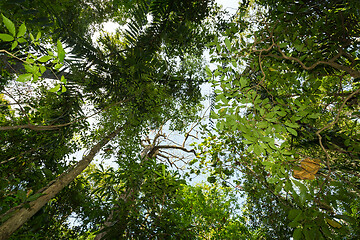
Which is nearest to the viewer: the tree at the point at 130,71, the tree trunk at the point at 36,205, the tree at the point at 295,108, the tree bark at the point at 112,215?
the tree at the point at 295,108

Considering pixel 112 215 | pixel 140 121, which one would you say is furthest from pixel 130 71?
pixel 112 215

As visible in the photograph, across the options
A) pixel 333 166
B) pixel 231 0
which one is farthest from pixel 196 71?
pixel 333 166

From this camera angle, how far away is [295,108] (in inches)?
56.1

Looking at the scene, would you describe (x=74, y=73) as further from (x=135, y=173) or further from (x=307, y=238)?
(x=307, y=238)

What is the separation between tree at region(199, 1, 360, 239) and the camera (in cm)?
124

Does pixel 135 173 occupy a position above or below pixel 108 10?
below

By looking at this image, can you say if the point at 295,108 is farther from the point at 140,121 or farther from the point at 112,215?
the point at 112,215

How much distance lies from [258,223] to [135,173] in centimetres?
293

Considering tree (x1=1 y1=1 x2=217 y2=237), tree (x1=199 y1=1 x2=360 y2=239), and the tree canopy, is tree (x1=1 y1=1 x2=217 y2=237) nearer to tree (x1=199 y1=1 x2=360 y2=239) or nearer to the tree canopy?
the tree canopy

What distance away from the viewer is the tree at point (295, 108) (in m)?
1.24

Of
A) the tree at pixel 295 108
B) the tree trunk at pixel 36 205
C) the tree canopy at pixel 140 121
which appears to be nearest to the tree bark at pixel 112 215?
the tree canopy at pixel 140 121

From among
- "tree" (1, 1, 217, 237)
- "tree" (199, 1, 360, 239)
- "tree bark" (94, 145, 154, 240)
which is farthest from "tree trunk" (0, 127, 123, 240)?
"tree" (199, 1, 360, 239)

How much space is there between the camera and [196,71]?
4.44 m

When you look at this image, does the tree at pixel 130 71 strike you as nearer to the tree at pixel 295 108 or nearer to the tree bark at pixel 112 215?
the tree bark at pixel 112 215
